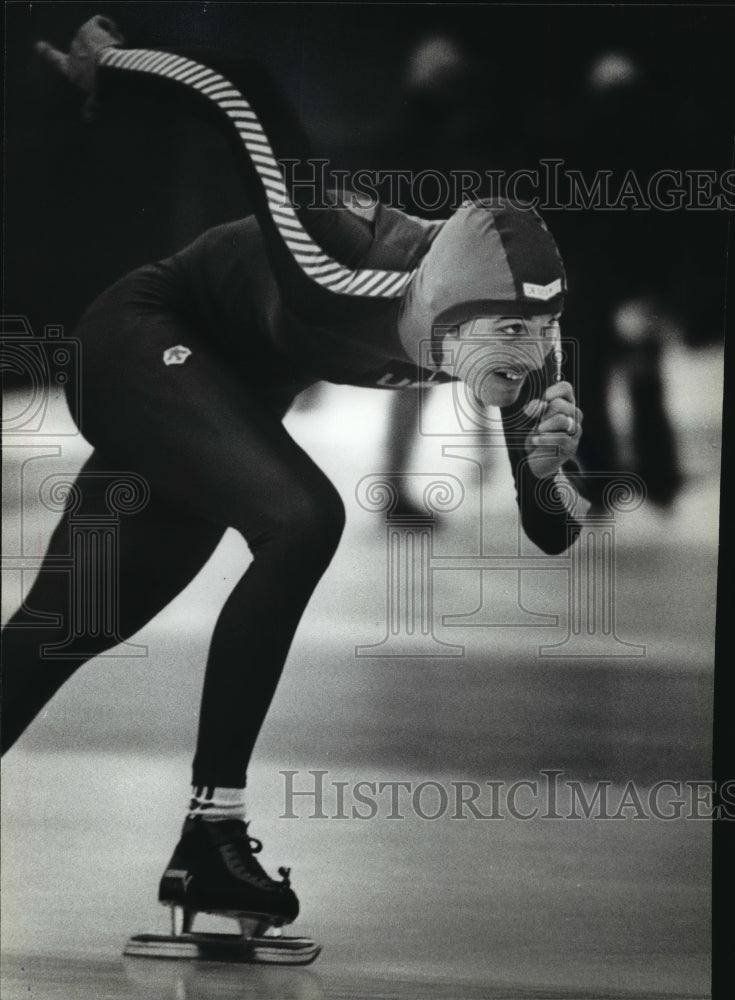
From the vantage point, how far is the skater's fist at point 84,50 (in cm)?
255

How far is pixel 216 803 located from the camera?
2537 mm

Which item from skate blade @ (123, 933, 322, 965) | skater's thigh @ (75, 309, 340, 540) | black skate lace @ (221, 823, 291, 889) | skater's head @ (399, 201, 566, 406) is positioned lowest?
skate blade @ (123, 933, 322, 965)

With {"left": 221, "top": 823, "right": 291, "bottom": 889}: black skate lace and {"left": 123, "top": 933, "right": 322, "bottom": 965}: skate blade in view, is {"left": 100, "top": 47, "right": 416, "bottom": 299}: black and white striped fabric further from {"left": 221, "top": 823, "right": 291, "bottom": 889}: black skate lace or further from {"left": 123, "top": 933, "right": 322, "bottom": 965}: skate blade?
{"left": 123, "top": 933, "right": 322, "bottom": 965}: skate blade

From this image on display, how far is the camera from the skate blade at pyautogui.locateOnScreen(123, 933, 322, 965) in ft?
8.18

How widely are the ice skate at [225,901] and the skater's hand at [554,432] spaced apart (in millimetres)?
1064

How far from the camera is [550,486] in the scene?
8.36 ft

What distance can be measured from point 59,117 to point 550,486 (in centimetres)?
140

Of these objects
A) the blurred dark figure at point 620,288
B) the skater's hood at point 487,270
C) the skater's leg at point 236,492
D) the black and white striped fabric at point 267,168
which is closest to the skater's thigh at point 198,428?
the skater's leg at point 236,492

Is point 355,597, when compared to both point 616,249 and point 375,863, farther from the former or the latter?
point 616,249

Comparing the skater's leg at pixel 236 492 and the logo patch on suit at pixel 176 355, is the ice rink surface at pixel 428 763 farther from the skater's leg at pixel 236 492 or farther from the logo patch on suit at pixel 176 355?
the logo patch on suit at pixel 176 355

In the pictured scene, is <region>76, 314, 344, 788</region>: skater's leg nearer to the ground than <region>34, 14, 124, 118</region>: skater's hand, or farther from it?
nearer to the ground

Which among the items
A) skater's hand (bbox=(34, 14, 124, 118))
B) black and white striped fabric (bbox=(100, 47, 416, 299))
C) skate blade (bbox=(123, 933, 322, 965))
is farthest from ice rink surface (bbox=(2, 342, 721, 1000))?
skater's hand (bbox=(34, 14, 124, 118))

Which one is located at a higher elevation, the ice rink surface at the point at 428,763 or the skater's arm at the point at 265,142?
the skater's arm at the point at 265,142

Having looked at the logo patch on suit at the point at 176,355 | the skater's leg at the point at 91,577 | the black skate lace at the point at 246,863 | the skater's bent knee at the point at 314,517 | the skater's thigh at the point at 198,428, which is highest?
the logo patch on suit at the point at 176,355
